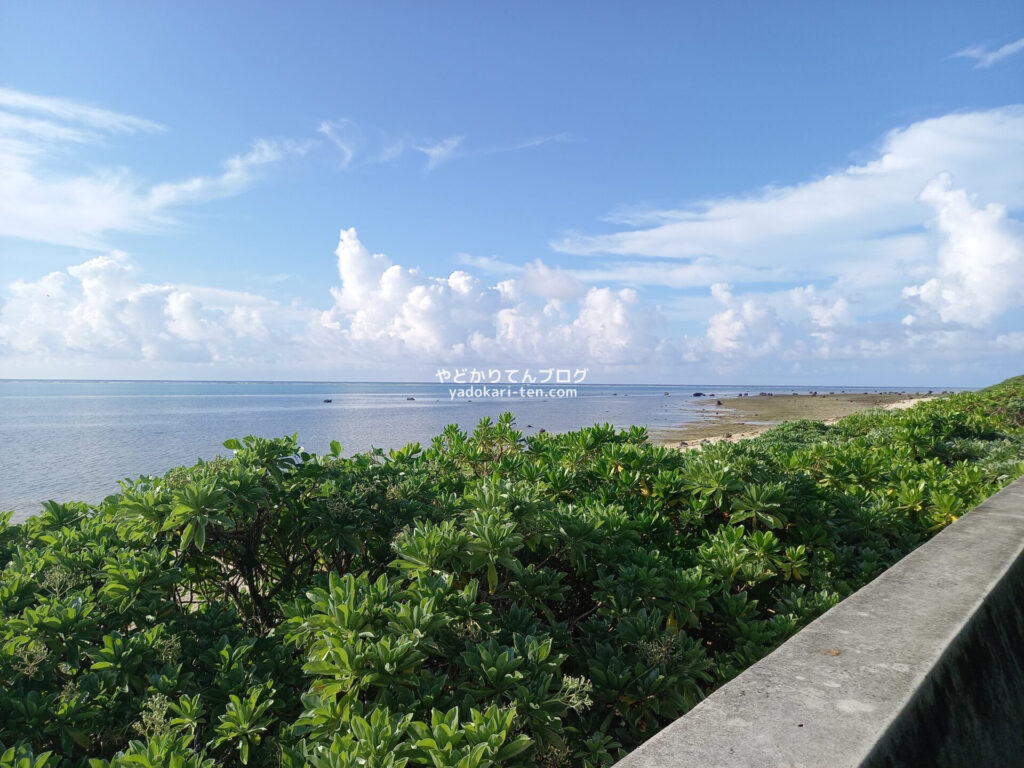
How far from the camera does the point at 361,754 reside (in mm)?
1634

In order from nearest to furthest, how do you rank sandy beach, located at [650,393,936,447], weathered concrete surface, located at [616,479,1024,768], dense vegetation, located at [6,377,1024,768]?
weathered concrete surface, located at [616,479,1024,768], dense vegetation, located at [6,377,1024,768], sandy beach, located at [650,393,936,447]

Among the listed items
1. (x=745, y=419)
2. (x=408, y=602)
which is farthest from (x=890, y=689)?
(x=745, y=419)

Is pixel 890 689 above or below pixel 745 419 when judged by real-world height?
above

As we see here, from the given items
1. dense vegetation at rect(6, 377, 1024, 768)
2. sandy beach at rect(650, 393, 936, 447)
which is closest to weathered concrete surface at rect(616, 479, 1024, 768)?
A: dense vegetation at rect(6, 377, 1024, 768)

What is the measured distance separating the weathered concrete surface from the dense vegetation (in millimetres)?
628

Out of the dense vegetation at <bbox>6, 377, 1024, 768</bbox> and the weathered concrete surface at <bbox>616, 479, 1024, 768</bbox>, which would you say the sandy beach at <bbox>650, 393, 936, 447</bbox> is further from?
the weathered concrete surface at <bbox>616, 479, 1024, 768</bbox>

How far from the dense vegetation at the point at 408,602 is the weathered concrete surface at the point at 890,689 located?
2.06 feet

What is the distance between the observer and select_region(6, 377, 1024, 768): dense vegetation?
6.68 feet

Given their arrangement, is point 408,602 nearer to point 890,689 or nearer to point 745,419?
point 890,689

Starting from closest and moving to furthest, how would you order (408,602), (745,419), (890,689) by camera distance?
(890,689)
(408,602)
(745,419)

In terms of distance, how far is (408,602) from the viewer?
7.45 feet

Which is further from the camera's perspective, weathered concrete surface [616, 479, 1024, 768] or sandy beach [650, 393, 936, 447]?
sandy beach [650, 393, 936, 447]

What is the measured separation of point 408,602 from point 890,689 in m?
1.64

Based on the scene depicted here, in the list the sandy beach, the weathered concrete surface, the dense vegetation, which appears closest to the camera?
the weathered concrete surface
